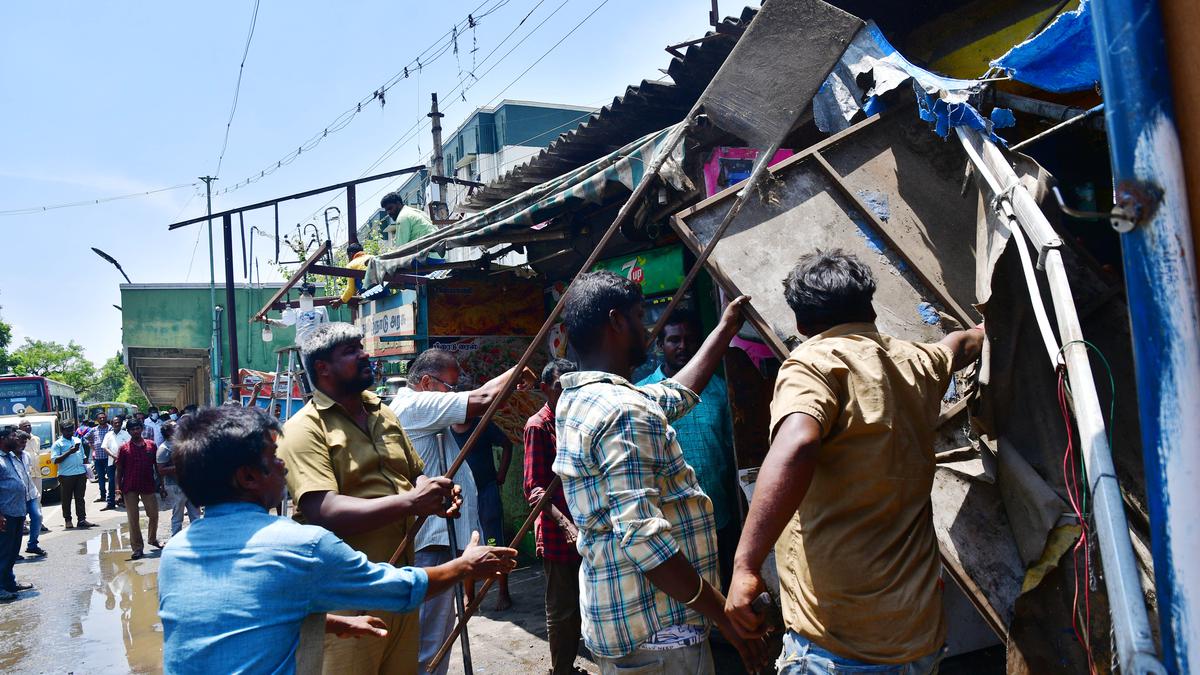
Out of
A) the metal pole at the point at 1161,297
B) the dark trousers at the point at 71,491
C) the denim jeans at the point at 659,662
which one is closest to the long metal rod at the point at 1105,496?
the metal pole at the point at 1161,297

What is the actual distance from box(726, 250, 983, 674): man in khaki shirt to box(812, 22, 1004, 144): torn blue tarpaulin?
1.10 metres

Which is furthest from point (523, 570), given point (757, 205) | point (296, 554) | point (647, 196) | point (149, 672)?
point (296, 554)

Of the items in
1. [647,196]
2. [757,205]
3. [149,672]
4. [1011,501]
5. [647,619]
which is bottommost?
[149,672]

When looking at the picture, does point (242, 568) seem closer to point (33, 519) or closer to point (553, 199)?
point (553, 199)

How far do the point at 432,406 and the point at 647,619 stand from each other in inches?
70.2

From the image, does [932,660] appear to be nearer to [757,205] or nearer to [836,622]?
[836,622]

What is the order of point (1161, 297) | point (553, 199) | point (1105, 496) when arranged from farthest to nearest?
1. point (553, 199)
2. point (1105, 496)
3. point (1161, 297)

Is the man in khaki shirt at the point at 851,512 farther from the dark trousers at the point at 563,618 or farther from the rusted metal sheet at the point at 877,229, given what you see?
the dark trousers at the point at 563,618

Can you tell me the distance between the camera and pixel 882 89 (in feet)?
9.22

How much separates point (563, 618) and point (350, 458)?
174cm

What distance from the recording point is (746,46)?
2.61 metres

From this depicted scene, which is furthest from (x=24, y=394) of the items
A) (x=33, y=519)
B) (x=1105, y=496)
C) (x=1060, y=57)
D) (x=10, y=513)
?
(x=1105, y=496)

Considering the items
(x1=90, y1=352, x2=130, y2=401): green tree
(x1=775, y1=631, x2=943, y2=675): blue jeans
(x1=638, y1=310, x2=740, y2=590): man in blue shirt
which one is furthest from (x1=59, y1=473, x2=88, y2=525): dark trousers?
(x1=90, y1=352, x2=130, y2=401): green tree

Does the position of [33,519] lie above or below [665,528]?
below
